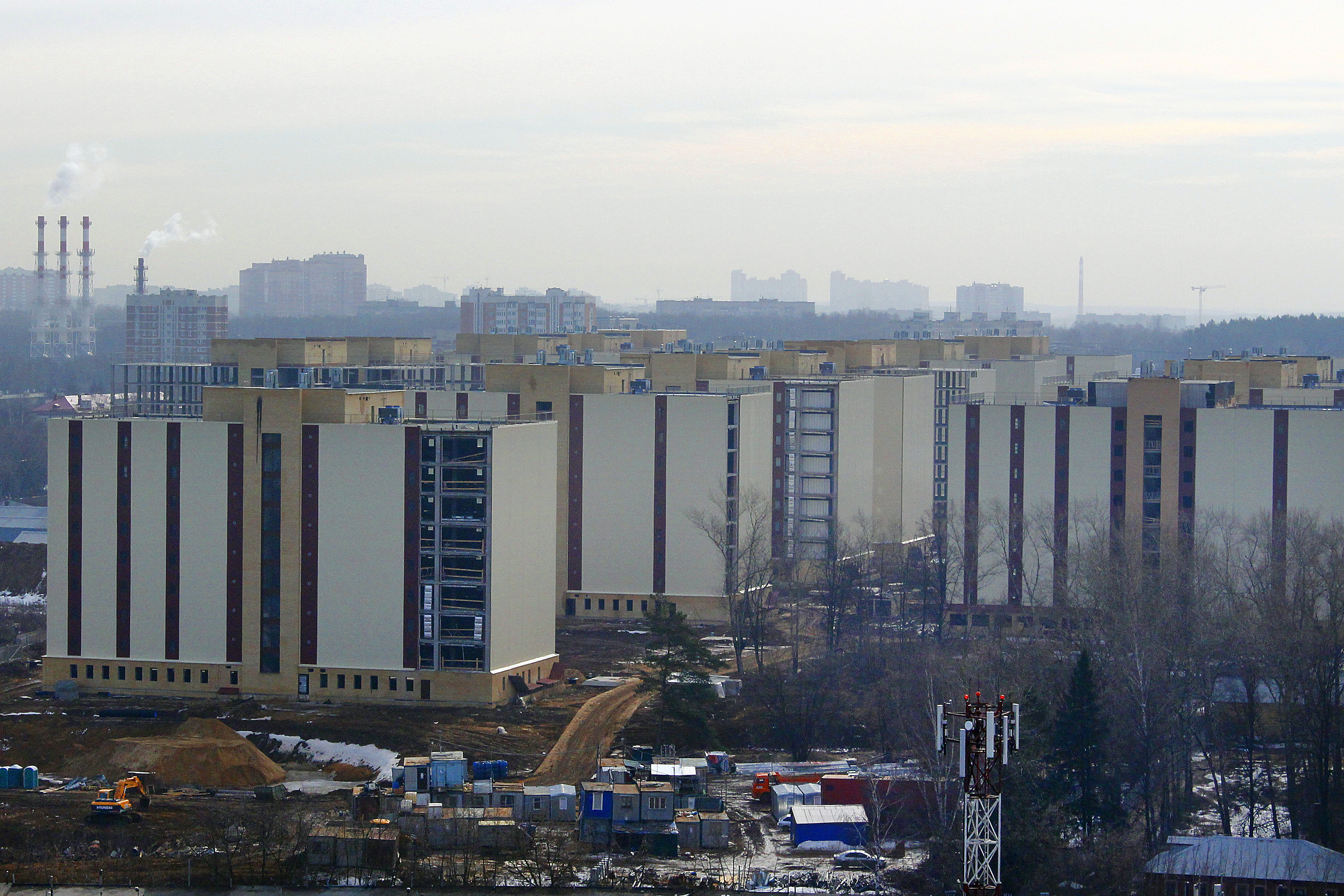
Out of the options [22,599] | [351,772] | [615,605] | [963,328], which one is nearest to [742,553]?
[615,605]

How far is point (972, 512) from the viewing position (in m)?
65.9

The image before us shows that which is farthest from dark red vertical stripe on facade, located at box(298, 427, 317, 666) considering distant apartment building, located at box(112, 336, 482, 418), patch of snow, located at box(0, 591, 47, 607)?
patch of snow, located at box(0, 591, 47, 607)

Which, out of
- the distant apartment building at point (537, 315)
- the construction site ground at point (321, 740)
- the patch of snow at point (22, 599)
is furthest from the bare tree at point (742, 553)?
the distant apartment building at point (537, 315)

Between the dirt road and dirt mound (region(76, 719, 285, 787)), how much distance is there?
667 centimetres

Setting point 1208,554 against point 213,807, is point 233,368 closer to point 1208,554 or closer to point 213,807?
point 213,807

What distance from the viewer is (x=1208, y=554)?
57.0 meters

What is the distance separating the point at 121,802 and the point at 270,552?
12081 mm

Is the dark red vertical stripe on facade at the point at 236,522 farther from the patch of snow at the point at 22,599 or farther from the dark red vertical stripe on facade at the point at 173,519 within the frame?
the patch of snow at the point at 22,599

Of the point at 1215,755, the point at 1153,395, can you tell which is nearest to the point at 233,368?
the point at 1153,395

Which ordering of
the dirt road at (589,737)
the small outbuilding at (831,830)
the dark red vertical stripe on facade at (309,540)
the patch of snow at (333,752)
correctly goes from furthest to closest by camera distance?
1. the dark red vertical stripe on facade at (309,540)
2. the patch of snow at (333,752)
3. the dirt road at (589,737)
4. the small outbuilding at (831,830)

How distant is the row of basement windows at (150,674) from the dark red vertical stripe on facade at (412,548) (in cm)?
535

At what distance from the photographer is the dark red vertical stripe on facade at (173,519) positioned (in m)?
53.1

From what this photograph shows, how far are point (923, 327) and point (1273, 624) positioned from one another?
4759 inches

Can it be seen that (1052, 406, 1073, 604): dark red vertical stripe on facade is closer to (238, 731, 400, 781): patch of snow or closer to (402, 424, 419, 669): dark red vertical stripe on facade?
(402, 424, 419, 669): dark red vertical stripe on facade
